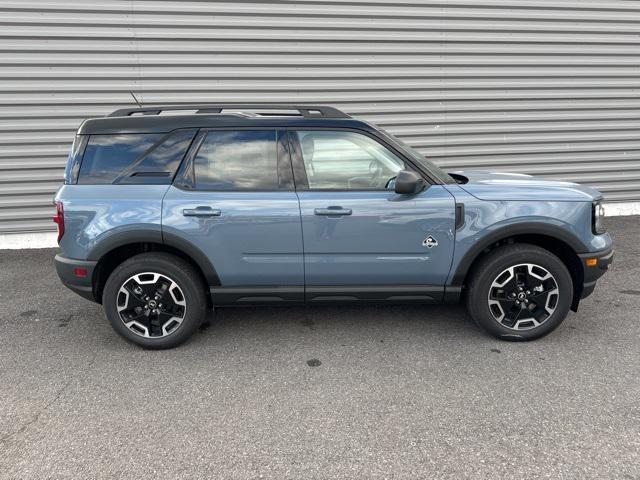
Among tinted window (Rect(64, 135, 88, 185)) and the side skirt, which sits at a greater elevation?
tinted window (Rect(64, 135, 88, 185))

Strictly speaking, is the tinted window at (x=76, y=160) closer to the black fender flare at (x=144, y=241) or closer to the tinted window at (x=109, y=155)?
the tinted window at (x=109, y=155)

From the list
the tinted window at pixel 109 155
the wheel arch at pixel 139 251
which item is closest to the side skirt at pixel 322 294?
the wheel arch at pixel 139 251

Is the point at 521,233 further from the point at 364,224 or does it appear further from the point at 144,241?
the point at 144,241

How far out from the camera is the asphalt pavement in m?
2.09

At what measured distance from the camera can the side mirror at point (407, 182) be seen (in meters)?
2.97

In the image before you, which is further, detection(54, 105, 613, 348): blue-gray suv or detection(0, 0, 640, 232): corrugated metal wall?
detection(0, 0, 640, 232): corrugated metal wall

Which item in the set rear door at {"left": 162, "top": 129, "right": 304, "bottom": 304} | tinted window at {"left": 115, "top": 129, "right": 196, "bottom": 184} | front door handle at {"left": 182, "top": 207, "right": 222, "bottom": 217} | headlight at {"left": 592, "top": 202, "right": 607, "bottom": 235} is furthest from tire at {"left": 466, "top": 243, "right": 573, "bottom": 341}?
tinted window at {"left": 115, "top": 129, "right": 196, "bottom": 184}

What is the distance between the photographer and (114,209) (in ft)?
10.0

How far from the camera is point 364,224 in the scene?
307cm

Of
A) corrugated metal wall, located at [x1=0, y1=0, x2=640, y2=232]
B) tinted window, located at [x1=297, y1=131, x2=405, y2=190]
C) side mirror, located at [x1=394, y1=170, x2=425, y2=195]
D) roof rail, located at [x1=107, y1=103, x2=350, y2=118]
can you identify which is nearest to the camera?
side mirror, located at [x1=394, y1=170, x2=425, y2=195]

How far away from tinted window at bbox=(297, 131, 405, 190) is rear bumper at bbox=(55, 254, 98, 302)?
1734mm

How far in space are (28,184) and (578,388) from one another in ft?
22.6

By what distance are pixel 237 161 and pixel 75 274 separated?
4.73 feet

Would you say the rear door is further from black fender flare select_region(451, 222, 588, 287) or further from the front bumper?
the front bumper
